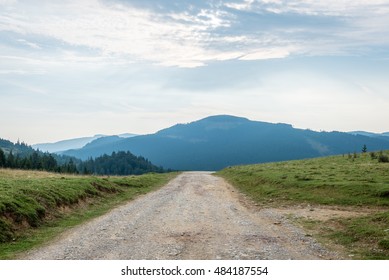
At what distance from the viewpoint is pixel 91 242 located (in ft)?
49.9

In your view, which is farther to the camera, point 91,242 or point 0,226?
point 0,226

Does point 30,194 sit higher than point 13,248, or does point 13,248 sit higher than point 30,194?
point 30,194

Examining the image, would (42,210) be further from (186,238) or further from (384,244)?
(384,244)

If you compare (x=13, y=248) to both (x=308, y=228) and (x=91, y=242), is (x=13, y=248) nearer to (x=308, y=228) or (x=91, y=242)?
(x=91, y=242)

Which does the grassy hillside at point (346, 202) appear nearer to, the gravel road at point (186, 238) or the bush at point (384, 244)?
the bush at point (384, 244)

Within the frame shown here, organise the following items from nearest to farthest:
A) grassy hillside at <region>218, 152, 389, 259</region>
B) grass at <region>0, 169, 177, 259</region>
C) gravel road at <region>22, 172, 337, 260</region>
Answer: gravel road at <region>22, 172, 337, 260</region> < grassy hillside at <region>218, 152, 389, 259</region> < grass at <region>0, 169, 177, 259</region>

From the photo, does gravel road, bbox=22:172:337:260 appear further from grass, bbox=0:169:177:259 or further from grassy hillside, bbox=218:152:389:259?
grassy hillside, bbox=218:152:389:259

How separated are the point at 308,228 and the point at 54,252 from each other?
12.3 meters

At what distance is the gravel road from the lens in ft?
43.1

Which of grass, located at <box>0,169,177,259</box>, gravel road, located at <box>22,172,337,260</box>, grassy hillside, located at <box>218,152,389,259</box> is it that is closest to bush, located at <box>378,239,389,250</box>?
grassy hillside, located at <box>218,152,389,259</box>

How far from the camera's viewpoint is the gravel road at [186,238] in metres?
13.1

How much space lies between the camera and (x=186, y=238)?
15.7 metres

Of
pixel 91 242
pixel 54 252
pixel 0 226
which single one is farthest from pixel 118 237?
pixel 0 226
